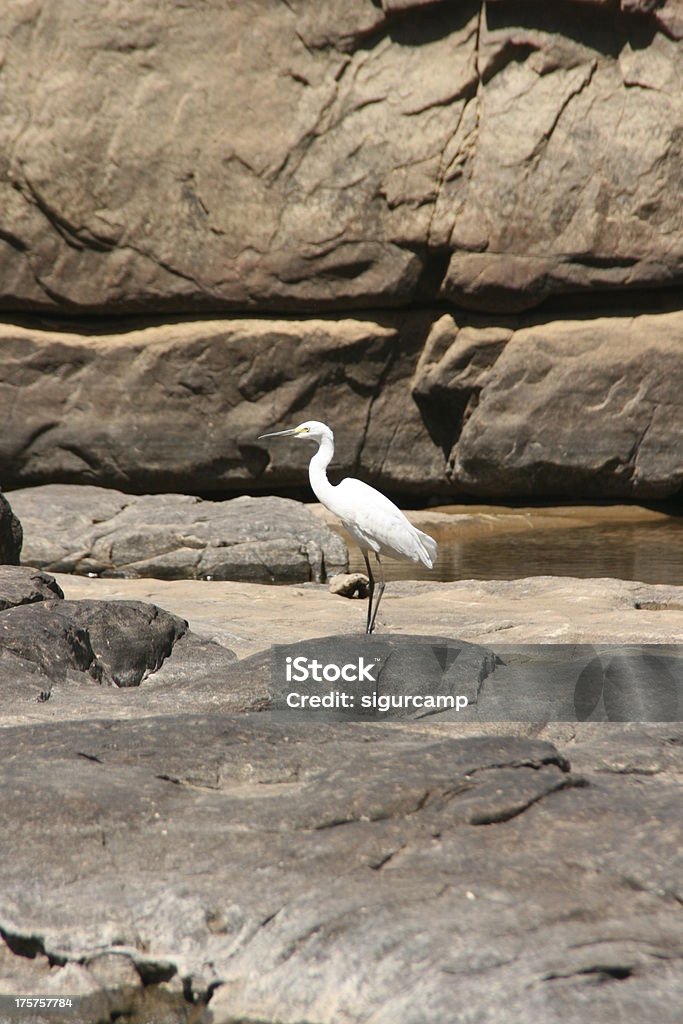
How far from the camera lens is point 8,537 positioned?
723 cm

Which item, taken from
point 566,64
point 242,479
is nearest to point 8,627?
point 242,479

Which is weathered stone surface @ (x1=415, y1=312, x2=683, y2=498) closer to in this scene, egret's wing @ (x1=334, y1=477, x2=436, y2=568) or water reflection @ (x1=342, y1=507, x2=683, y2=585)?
water reflection @ (x1=342, y1=507, x2=683, y2=585)

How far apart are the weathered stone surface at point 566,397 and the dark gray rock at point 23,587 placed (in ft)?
19.1

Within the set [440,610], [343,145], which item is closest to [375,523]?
[440,610]

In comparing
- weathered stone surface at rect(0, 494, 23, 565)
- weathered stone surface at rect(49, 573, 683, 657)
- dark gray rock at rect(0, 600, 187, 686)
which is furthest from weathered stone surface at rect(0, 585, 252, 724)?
weathered stone surface at rect(0, 494, 23, 565)

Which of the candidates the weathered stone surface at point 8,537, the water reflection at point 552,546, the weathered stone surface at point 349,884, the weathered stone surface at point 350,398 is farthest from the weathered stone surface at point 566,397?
the weathered stone surface at point 349,884

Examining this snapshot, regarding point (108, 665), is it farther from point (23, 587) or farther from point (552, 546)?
point (552, 546)

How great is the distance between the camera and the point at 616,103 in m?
10.1

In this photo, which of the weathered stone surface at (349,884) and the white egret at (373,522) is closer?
the weathered stone surface at (349,884)

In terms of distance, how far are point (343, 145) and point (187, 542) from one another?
147 inches

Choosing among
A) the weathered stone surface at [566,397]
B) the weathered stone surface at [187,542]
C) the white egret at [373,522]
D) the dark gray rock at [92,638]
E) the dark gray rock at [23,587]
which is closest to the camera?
the dark gray rock at [92,638]

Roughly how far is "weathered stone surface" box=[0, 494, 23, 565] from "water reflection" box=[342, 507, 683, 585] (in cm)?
233

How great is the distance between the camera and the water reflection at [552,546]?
8.51 meters

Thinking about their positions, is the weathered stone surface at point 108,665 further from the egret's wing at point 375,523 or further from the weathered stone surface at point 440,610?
the egret's wing at point 375,523
